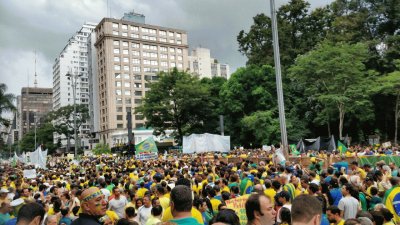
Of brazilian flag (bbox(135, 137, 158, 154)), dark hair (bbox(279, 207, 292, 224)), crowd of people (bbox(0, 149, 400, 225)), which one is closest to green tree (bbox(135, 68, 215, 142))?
brazilian flag (bbox(135, 137, 158, 154))

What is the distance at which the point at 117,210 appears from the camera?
26.5ft

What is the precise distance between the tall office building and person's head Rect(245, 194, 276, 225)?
84.3 meters

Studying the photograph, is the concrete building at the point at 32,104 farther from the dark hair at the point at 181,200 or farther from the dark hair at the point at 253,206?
the dark hair at the point at 253,206

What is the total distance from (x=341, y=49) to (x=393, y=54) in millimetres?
6860

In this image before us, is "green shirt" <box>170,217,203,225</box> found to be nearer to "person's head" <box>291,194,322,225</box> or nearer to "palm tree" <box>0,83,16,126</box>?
"person's head" <box>291,194,322,225</box>

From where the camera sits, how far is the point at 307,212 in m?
2.70

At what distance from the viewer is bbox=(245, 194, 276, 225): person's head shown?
350 centimetres

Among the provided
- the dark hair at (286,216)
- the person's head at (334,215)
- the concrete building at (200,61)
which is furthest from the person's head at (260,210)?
the concrete building at (200,61)

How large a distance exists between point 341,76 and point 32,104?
154 m

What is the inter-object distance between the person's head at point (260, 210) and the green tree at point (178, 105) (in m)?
39.5

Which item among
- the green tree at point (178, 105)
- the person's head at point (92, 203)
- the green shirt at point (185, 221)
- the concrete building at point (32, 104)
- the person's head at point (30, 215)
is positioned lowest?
the green shirt at point (185, 221)

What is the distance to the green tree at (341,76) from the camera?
103 ft

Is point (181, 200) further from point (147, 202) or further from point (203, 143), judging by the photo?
point (203, 143)

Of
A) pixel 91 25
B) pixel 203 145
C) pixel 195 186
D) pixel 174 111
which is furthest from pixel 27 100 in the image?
pixel 195 186
